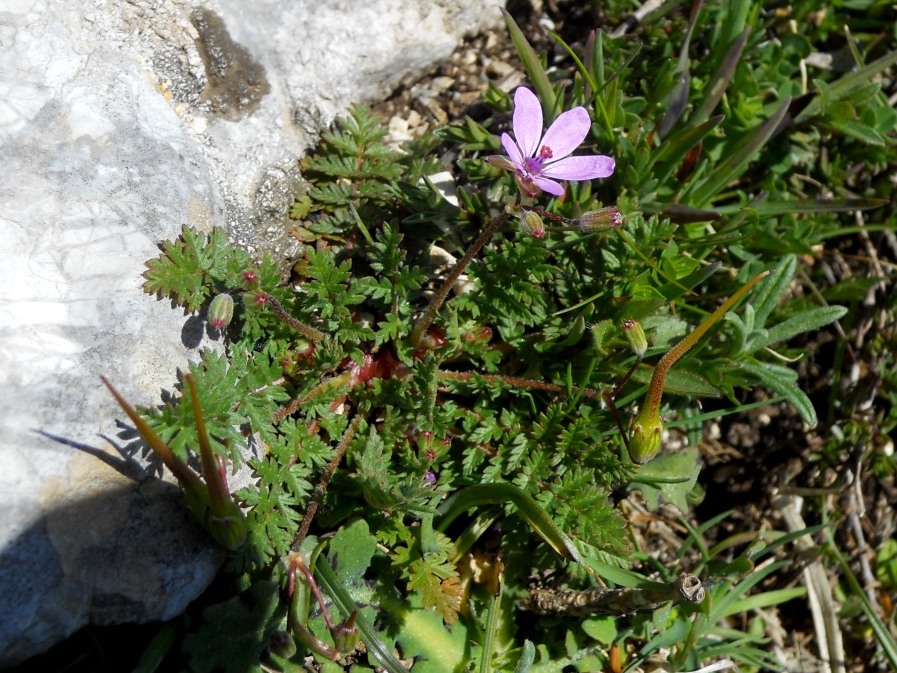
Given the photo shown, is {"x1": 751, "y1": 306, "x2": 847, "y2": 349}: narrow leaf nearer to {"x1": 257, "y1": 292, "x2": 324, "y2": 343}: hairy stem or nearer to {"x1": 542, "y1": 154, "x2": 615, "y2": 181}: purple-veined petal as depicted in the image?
{"x1": 542, "y1": 154, "x2": 615, "y2": 181}: purple-veined petal

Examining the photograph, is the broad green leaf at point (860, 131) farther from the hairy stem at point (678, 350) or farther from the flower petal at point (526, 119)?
the flower petal at point (526, 119)

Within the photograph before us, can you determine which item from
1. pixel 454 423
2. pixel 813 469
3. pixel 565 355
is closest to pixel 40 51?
pixel 454 423

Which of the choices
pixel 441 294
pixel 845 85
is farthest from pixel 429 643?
pixel 845 85

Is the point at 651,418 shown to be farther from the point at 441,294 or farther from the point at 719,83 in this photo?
the point at 719,83

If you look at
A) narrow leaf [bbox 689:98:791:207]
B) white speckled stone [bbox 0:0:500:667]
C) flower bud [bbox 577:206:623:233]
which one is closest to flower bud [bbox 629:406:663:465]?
flower bud [bbox 577:206:623:233]

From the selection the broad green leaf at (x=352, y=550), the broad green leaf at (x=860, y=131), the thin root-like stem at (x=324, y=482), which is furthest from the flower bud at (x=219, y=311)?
the broad green leaf at (x=860, y=131)
